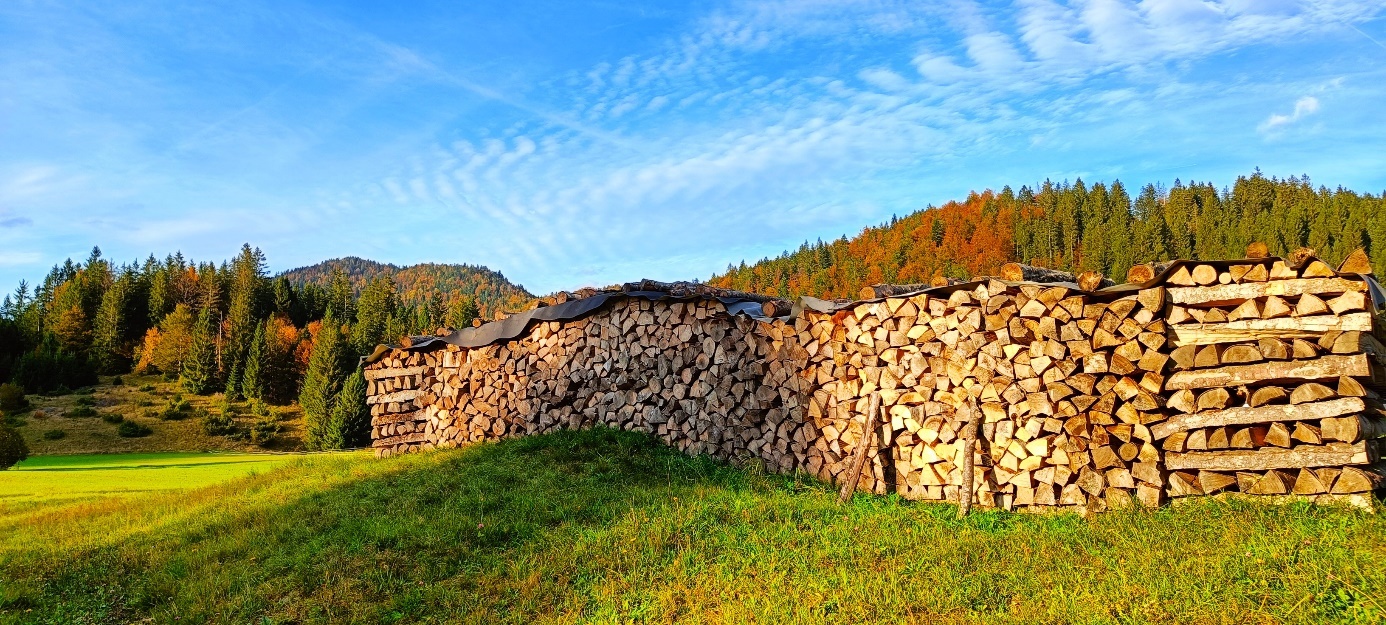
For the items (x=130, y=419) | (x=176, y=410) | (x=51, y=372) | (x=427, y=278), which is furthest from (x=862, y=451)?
(x=427, y=278)

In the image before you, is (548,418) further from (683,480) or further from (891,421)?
(891,421)

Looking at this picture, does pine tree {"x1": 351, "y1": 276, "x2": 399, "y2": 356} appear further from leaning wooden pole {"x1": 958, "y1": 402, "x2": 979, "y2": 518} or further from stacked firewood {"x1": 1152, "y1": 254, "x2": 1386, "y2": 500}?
stacked firewood {"x1": 1152, "y1": 254, "x2": 1386, "y2": 500}

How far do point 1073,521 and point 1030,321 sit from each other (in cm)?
205

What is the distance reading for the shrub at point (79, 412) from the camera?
46650 mm

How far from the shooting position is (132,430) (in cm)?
4481

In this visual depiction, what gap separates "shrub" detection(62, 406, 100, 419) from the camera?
153 feet

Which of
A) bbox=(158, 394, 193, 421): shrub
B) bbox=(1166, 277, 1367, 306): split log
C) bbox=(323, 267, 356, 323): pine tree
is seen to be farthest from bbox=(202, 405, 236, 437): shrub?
bbox=(1166, 277, 1367, 306): split log

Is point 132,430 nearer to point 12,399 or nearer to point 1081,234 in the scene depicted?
point 12,399

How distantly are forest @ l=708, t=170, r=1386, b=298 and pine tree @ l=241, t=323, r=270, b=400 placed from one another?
40677 mm

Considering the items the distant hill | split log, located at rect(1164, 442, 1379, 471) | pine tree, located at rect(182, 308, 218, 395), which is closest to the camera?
split log, located at rect(1164, 442, 1379, 471)

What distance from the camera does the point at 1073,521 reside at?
6.65 m

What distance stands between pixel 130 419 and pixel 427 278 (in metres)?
115

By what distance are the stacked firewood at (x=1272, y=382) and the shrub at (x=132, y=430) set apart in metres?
54.7

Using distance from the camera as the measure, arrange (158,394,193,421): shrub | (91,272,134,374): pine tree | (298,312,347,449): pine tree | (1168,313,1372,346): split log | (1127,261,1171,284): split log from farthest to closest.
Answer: (91,272,134,374): pine tree, (158,394,193,421): shrub, (298,312,347,449): pine tree, (1127,261,1171,284): split log, (1168,313,1372,346): split log
